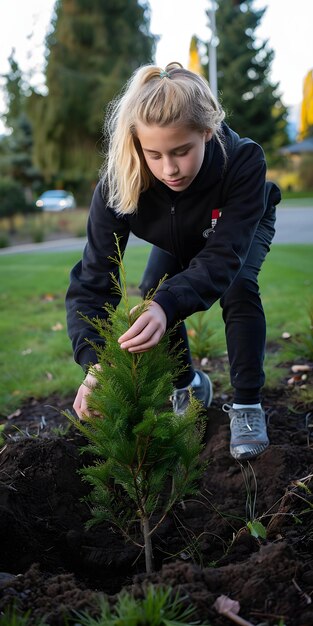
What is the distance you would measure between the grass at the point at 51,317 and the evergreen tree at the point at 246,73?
32.7m

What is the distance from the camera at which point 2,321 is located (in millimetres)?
6605

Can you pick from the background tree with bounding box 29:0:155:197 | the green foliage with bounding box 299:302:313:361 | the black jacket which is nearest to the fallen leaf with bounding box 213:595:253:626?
the black jacket

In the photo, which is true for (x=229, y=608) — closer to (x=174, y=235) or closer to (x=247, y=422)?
(x=247, y=422)

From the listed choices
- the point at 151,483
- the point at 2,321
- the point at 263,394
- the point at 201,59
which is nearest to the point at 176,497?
the point at 151,483

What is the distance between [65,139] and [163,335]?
111 ft

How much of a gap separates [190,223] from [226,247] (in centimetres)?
38

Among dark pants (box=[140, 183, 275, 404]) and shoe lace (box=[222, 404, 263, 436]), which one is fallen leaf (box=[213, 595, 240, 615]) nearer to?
shoe lace (box=[222, 404, 263, 436])

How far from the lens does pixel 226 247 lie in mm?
2604

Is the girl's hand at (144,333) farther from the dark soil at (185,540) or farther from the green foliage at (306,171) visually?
the green foliage at (306,171)

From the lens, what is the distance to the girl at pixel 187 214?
2.48 meters

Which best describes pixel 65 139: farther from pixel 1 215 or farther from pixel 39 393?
pixel 39 393

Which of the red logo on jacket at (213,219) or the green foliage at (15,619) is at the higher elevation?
the red logo on jacket at (213,219)

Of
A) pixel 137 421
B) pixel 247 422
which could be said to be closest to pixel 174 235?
pixel 247 422

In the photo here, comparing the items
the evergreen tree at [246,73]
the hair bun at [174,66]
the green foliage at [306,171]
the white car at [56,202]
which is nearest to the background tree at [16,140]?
the white car at [56,202]
